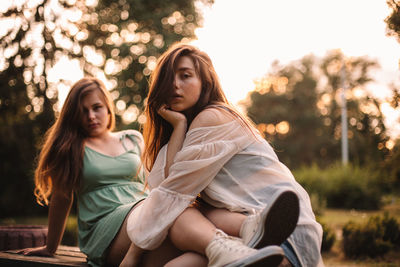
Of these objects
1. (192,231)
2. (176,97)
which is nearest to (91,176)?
(176,97)

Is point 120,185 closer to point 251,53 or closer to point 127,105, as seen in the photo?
point 127,105

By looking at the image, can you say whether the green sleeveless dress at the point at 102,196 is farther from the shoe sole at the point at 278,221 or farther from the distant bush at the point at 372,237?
the distant bush at the point at 372,237

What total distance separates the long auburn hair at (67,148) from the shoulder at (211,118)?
4.13 ft

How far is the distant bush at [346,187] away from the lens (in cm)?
1312

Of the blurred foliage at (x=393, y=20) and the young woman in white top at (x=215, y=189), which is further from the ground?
the blurred foliage at (x=393, y=20)

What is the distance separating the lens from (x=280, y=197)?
164 cm

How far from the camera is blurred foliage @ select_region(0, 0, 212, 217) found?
32.4 ft

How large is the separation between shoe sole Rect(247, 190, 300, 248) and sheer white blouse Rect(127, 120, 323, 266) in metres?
0.18

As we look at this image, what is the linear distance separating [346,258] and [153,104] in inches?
184

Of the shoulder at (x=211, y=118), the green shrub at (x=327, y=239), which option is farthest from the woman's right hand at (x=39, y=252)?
the green shrub at (x=327, y=239)

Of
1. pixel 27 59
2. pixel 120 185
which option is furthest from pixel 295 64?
pixel 120 185

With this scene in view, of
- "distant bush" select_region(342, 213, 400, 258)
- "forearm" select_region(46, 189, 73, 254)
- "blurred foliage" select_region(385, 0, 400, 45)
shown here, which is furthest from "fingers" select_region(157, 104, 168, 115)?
"distant bush" select_region(342, 213, 400, 258)

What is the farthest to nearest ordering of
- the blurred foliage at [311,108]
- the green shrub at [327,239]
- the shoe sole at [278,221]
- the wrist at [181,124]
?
the blurred foliage at [311,108] → the green shrub at [327,239] → the wrist at [181,124] → the shoe sole at [278,221]

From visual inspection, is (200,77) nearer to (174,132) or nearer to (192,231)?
(174,132)
